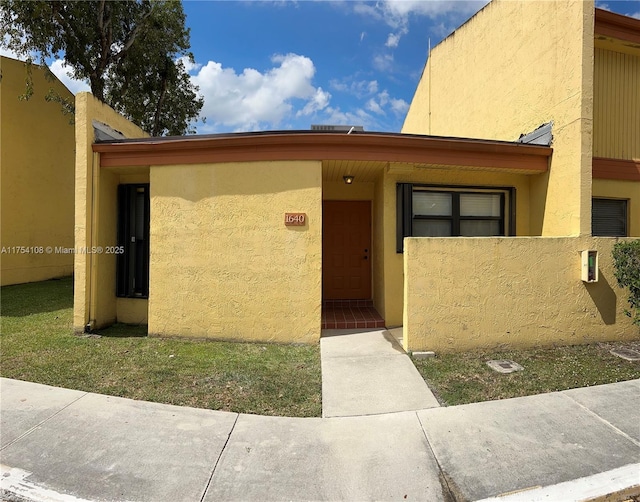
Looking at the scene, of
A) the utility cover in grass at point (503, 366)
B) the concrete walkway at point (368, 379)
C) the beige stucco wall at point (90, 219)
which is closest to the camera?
the concrete walkway at point (368, 379)

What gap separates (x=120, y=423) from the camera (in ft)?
10.5

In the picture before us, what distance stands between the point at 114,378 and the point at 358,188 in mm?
5720

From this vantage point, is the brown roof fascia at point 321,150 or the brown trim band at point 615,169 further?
the brown trim band at point 615,169

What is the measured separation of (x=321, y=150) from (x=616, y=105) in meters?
6.56

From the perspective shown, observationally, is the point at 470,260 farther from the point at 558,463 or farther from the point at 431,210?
the point at 558,463

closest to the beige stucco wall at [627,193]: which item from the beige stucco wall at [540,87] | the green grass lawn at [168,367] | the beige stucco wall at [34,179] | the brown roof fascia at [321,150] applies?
the beige stucco wall at [540,87]

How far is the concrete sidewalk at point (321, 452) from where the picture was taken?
2398 mm

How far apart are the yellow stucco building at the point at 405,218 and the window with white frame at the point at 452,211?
Answer: 1.1 inches

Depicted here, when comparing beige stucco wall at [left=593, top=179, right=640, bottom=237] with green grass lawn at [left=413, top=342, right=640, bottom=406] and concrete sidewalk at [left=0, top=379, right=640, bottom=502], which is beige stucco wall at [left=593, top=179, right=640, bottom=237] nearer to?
green grass lawn at [left=413, top=342, right=640, bottom=406]

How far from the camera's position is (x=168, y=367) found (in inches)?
177

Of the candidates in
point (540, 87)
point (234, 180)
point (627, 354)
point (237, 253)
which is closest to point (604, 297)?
point (627, 354)

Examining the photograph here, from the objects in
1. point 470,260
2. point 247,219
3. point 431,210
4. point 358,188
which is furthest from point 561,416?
point 358,188

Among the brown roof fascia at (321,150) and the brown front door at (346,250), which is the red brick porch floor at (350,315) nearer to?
the brown front door at (346,250)

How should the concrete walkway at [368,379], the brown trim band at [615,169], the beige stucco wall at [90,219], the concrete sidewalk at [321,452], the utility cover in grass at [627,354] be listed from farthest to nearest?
the brown trim band at [615,169] → the beige stucco wall at [90,219] → the utility cover in grass at [627,354] → the concrete walkway at [368,379] → the concrete sidewalk at [321,452]
